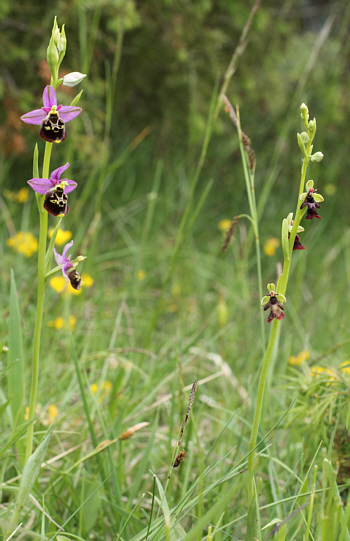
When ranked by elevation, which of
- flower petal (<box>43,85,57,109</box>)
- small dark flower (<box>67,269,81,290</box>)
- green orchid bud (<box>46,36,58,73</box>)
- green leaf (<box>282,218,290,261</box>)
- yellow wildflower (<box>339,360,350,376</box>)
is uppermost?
green orchid bud (<box>46,36,58,73</box>)

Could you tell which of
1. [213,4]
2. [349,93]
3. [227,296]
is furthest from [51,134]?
[349,93]

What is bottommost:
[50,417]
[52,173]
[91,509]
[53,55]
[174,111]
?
[91,509]

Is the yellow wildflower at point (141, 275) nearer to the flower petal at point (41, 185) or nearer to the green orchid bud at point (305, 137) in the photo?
the flower petal at point (41, 185)

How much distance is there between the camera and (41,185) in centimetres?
111

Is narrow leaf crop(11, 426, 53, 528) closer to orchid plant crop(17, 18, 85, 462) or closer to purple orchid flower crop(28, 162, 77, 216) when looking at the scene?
orchid plant crop(17, 18, 85, 462)

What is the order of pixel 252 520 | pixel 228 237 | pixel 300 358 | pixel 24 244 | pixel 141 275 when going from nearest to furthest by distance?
pixel 252 520 < pixel 228 237 < pixel 300 358 < pixel 24 244 < pixel 141 275

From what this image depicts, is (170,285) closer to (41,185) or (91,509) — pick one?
(91,509)

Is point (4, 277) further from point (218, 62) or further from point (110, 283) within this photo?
point (218, 62)

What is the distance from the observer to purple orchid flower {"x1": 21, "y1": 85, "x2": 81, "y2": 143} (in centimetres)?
108

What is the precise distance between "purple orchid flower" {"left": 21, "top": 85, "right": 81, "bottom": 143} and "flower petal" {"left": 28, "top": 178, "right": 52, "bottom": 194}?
3.4 inches

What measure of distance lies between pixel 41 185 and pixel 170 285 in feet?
8.65

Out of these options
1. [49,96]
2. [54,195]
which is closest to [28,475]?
[54,195]

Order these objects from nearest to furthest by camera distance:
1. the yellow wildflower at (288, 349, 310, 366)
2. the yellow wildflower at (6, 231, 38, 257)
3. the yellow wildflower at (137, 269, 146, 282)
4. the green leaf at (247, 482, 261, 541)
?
the green leaf at (247, 482, 261, 541)
the yellow wildflower at (288, 349, 310, 366)
the yellow wildflower at (6, 231, 38, 257)
the yellow wildflower at (137, 269, 146, 282)

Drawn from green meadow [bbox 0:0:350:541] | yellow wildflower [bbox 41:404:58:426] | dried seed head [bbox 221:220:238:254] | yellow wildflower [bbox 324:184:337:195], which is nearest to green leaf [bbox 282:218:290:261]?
green meadow [bbox 0:0:350:541]
